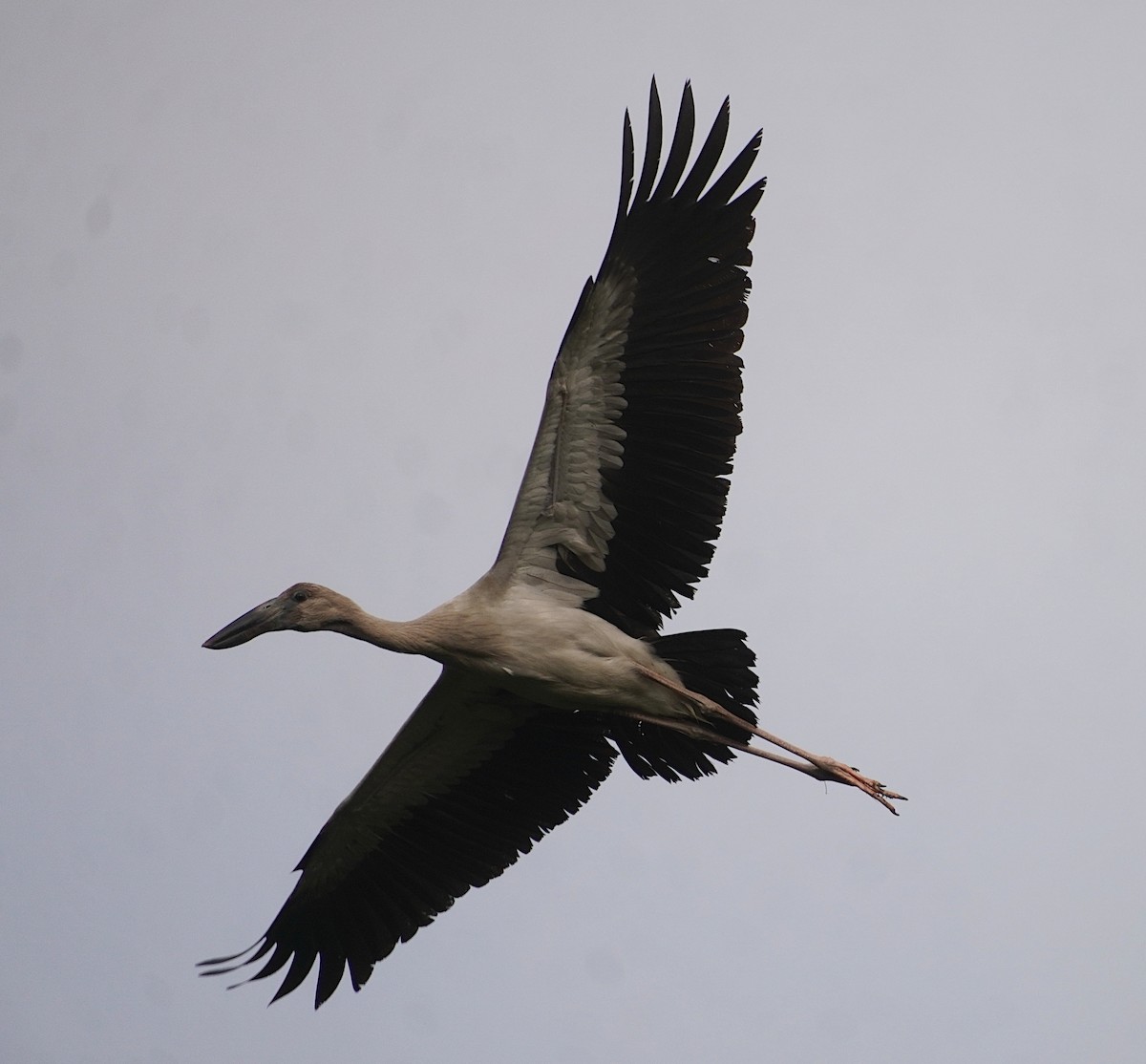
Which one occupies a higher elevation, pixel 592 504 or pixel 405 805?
pixel 592 504

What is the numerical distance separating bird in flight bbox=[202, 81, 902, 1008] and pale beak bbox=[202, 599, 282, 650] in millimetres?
11

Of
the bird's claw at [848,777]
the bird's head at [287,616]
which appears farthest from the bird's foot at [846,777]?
the bird's head at [287,616]

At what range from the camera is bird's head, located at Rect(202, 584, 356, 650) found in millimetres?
9695

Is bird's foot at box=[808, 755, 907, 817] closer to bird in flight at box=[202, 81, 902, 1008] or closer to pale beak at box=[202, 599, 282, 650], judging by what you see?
Answer: bird in flight at box=[202, 81, 902, 1008]

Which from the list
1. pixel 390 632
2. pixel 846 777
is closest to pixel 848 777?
pixel 846 777

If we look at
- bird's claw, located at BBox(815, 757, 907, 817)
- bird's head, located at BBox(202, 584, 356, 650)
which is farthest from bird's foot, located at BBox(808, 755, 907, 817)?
bird's head, located at BBox(202, 584, 356, 650)

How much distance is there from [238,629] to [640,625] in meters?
2.10

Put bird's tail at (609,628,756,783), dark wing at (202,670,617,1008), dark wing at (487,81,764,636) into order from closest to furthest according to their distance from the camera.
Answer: dark wing at (487,81,764,636) < bird's tail at (609,628,756,783) < dark wing at (202,670,617,1008)

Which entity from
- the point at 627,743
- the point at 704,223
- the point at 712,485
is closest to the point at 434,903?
the point at 627,743

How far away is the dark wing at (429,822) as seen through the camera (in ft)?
33.9

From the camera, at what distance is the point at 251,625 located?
9.75 m

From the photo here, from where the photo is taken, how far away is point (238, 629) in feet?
31.9

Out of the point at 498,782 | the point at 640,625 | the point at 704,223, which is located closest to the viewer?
the point at 704,223

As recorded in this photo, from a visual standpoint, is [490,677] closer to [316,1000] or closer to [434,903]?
[434,903]
